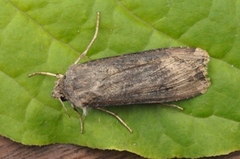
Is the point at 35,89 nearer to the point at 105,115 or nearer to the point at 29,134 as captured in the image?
the point at 29,134

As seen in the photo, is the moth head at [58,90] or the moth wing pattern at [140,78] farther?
the moth head at [58,90]

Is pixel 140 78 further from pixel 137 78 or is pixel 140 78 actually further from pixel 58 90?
pixel 58 90

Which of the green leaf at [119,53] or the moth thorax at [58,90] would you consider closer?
the green leaf at [119,53]

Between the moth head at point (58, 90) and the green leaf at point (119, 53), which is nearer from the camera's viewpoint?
the green leaf at point (119, 53)

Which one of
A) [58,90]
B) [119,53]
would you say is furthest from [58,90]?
[119,53]
